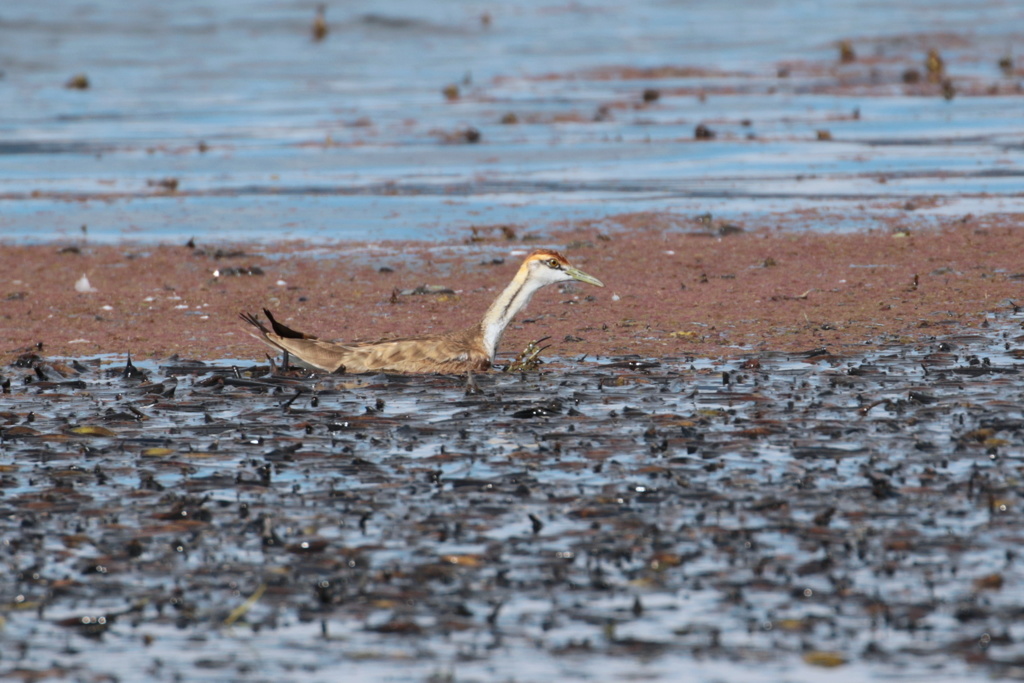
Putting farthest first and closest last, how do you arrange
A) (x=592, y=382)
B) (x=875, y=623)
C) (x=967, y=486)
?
(x=592, y=382) → (x=967, y=486) → (x=875, y=623)

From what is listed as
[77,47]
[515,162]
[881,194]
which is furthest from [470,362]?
[77,47]

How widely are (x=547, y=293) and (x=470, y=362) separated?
3.49m

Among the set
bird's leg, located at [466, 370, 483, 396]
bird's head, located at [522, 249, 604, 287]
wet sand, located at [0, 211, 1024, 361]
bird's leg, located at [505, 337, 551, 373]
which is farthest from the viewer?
wet sand, located at [0, 211, 1024, 361]

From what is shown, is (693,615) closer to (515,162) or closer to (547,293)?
(547,293)

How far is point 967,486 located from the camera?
692 centimetres

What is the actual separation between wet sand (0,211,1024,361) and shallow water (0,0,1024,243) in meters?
1.15

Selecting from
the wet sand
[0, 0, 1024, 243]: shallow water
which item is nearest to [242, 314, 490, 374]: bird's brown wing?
the wet sand

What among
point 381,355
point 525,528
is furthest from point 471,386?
point 525,528

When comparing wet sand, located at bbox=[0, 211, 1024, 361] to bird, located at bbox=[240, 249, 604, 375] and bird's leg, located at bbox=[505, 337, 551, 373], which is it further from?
bird, located at bbox=[240, 249, 604, 375]

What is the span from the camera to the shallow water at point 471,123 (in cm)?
1847

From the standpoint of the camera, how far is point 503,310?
10.4 m

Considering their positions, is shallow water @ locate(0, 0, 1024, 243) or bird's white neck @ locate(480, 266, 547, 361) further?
shallow water @ locate(0, 0, 1024, 243)

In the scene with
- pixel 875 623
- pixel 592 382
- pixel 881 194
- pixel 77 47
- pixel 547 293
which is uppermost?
pixel 77 47

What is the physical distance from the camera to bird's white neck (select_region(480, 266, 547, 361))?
10266 millimetres
